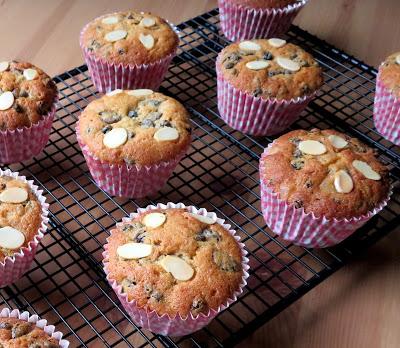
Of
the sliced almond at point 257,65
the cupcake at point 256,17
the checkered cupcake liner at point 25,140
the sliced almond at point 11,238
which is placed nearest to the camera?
the sliced almond at point 11,238

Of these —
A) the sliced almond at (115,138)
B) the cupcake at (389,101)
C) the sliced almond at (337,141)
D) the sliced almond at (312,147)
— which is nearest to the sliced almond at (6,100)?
the sliced almond at (115,138)

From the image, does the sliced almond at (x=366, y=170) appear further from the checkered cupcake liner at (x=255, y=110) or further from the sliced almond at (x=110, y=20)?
the sliced almond at (x=110, y=20)

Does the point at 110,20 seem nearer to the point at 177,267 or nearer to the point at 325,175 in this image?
the point at 325,175

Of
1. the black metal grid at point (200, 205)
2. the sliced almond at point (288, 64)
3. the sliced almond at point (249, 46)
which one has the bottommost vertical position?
the black metal grid at point (200, 205)

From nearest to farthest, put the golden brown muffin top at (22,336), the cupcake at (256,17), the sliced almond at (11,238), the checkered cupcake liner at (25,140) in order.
→ the golden brown muffin top at (22,336) → the sliced almond at (11,238) → the checkered cupcake liner at (25,140) → the cupcake at (256,17)

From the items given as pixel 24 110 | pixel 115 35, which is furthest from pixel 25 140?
pixel 115 35

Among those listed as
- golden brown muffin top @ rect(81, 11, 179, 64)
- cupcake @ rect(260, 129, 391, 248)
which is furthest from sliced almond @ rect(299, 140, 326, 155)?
golden brown muffin top @ rect(81, 11, 179, 64)

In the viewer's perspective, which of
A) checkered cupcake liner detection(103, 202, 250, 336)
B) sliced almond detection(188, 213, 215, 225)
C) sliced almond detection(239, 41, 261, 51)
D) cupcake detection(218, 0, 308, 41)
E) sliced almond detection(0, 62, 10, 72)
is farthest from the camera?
cupcake detection(218, 0, 308, 41)

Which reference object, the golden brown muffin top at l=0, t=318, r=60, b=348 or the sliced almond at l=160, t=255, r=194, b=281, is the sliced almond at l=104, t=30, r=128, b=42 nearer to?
the sliced almond at l=160, t=255, r=194, b=281
